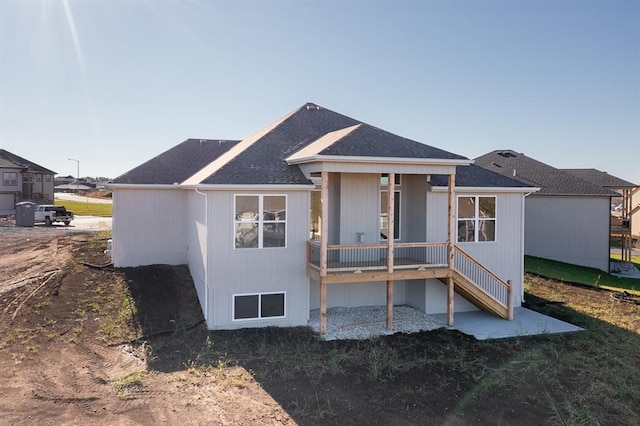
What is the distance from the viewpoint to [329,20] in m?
15.5

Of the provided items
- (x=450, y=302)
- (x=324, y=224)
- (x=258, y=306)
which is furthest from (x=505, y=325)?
(x=258, y=306)

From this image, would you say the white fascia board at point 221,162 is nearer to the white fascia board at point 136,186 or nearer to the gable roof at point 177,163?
the white fascia board at point 136,186

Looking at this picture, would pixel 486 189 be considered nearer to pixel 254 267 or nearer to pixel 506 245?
pixel 506 245

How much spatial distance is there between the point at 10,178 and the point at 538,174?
49.1 metres

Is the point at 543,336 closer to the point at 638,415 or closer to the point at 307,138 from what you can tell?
the point at 638,415

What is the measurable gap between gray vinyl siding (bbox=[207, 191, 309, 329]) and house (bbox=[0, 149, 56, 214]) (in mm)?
43863

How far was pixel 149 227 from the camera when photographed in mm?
18188

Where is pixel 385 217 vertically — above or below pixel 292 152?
below

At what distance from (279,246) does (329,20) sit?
840 cm

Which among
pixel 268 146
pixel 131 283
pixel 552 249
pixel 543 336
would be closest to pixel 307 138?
pixel 268 146

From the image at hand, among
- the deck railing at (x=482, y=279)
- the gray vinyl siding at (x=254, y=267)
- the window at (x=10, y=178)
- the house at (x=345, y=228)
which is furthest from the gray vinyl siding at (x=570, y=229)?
the window at (x=10, y=178)

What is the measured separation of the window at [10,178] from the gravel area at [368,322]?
1778 inches

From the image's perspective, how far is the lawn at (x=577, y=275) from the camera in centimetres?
2052

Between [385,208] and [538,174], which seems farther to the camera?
[538,174]
